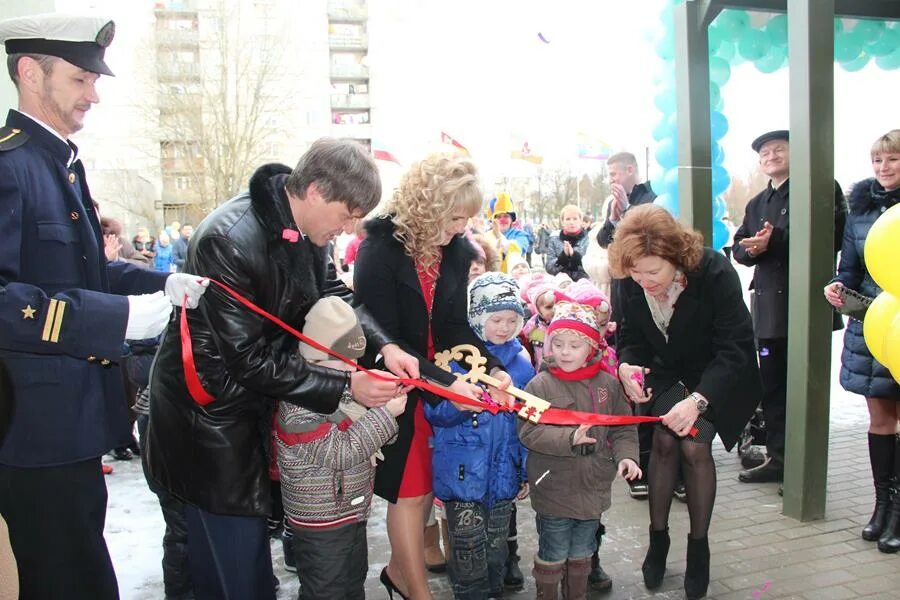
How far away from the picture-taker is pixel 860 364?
414 centimetres

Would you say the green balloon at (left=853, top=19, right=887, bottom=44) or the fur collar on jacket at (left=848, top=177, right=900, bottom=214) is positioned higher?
the green balloon at (left=853, top=19, right=887, bottom=44)

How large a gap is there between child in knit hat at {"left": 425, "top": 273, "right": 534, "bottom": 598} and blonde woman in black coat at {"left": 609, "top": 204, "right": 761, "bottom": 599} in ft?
2.10

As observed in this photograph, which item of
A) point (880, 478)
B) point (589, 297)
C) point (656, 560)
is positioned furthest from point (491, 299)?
point (880, 478)

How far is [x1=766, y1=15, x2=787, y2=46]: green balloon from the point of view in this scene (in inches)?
235

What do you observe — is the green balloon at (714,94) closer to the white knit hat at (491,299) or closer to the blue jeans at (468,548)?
the white knit hat at (491,299)

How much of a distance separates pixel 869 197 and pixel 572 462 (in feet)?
8.36

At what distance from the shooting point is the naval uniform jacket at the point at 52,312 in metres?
1.99

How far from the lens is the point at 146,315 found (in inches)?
85.0

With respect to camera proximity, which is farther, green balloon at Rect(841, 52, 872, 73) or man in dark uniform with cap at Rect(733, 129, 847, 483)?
green balloon at Rect(841, 52, 872, 73)

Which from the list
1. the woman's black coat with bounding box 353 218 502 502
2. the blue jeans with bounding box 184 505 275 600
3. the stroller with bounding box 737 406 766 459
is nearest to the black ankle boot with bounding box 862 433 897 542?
the stroller with bounding box 737 406 766 459

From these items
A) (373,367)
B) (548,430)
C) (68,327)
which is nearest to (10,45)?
(68,327)

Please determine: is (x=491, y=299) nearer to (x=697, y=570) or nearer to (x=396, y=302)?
(x=396, y=302)

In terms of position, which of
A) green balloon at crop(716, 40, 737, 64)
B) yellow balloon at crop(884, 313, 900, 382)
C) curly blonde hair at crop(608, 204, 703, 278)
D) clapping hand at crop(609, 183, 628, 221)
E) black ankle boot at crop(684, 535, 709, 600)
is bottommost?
black ankle boot at crop(684, 535, 709, 600)

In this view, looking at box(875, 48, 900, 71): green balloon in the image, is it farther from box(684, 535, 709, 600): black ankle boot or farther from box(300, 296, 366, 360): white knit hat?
box(300, 296, 366, 360): white knit hat
